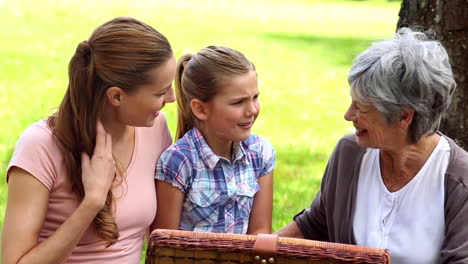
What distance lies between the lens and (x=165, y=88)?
2.91 m

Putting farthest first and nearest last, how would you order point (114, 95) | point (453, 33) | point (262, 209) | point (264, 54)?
point (264, 54) < point (453, 33) < point (262, 209) < point (114, 95)

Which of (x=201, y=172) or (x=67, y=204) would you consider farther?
(x=201, y=172)

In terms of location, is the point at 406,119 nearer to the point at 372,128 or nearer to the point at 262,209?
the point at 372,128

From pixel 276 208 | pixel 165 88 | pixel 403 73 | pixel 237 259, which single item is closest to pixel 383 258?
pixel 237 259

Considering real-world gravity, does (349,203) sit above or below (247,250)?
below

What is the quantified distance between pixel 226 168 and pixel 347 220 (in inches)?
18.6

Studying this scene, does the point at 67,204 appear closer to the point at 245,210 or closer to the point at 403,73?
the point at 245,210

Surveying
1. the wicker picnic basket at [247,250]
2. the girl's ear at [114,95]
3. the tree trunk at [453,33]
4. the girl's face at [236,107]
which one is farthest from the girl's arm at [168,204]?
the tree trunk at [453,33]

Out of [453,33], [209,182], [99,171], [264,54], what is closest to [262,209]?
[209,182]

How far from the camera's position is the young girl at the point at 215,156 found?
10.1 ft

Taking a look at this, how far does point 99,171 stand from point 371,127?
91cm

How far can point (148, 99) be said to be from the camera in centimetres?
288

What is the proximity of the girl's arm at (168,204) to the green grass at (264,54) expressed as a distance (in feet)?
6.82

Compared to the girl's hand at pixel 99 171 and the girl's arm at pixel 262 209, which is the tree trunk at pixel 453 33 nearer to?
the girl's arm at pixel 262 209
